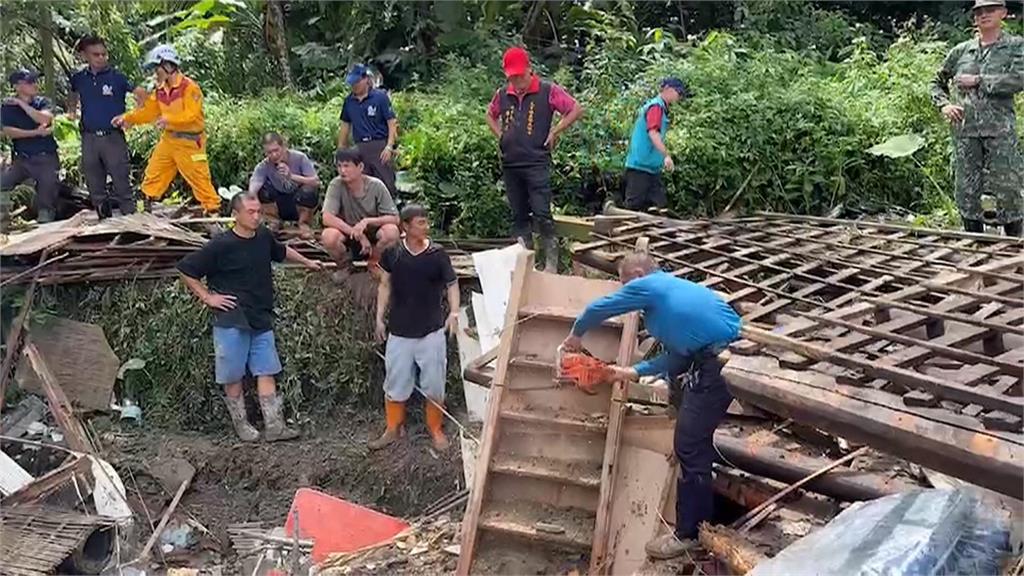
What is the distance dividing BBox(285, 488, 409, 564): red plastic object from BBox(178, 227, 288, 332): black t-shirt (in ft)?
5.16

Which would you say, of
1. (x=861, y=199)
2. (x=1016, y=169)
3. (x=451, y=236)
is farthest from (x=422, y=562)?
(x=861, y=199)

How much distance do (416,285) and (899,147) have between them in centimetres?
487

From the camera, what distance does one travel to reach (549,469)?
535cm

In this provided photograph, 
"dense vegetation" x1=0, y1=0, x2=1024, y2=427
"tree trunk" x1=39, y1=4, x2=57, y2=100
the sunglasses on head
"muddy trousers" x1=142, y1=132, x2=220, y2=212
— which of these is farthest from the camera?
"tree trunk" x1=39, y1=4, x2=57, y2=100

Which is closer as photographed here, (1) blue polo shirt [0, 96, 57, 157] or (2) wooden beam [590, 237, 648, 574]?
(2) wooden beam [590, 237, 648, 574]

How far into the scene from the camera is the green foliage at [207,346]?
7695mm

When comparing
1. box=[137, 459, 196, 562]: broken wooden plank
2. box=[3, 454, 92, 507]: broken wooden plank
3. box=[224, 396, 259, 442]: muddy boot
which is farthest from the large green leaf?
box=[3, 454, 92, 507]: broken wooden plank

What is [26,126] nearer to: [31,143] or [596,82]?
[31,143]

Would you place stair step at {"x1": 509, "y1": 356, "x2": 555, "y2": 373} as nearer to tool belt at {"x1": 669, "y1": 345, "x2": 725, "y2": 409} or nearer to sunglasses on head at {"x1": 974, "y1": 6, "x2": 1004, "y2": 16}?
tool belt at {"x1": 669, "y1": 345, "x2": 725, "y2": 409}

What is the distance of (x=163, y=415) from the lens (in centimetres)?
770

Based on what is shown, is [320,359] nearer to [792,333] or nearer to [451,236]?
[451,236]

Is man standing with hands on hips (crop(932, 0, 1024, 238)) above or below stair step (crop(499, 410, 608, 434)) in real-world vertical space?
above

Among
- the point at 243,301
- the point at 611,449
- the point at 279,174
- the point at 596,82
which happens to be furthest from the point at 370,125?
the point at 611,449

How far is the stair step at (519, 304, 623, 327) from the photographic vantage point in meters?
5.56
